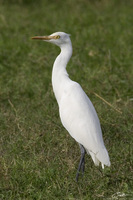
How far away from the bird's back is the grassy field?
0.14m

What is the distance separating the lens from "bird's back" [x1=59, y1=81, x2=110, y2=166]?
351 centimetres

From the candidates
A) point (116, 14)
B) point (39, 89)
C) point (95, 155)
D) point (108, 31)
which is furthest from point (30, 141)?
point (116, 14)

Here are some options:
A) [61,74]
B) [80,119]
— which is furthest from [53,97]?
[80,119]

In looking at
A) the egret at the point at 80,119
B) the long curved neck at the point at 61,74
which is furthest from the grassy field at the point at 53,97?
the long curved neck at the point at 61,74

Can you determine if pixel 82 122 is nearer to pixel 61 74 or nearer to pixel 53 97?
pixel 61 74

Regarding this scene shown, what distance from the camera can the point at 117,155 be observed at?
3814mm

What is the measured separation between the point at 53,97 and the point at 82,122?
154 centimetres

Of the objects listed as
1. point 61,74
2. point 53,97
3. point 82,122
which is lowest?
point 53,97

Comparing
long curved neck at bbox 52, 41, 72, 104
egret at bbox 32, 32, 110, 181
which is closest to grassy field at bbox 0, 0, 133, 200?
egret at bbox 32, 32, 110, 181

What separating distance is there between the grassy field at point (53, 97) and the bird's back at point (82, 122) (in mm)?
141

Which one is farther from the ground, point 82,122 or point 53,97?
point 82,122

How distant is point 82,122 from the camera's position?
3627 millimetres

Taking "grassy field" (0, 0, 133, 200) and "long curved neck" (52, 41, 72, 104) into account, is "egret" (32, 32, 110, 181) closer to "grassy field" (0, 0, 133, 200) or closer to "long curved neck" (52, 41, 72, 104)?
"long curved neck" (52, 41, 72, 104)

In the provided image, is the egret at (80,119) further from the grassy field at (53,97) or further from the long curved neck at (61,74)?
the grassy field at (53,97)
